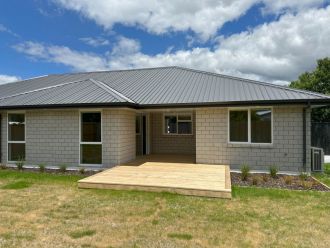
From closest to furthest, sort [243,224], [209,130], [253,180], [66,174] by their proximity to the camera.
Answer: [243,224], [253,180], [66,174], [209,130]

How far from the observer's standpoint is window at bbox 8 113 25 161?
39.1 feet

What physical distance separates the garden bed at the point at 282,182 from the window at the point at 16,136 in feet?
29.1

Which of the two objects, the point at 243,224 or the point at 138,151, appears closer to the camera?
the point at 243,224

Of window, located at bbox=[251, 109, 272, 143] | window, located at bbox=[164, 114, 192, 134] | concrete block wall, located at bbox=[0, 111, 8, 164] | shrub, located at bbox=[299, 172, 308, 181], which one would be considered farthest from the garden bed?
concrete block wall, located at bbox=[0, 111, 8, 164]

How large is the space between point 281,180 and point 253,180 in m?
1.15

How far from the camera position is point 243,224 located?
5309 millimetres

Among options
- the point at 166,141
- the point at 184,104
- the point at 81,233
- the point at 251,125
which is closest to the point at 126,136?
the point at 184,104

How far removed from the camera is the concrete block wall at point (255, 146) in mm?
10062

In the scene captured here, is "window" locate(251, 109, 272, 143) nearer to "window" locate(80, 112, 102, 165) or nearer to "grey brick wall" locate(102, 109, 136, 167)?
"grey brick wall" locate(102, 109, 136, 167)

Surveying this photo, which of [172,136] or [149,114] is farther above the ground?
[149,114]

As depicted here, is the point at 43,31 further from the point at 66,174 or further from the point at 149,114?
the point at 66,174

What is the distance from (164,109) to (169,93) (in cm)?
125

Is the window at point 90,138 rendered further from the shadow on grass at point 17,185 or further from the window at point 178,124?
the window at point 178,124

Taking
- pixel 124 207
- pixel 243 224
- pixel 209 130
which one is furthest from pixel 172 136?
pixel 243 224
